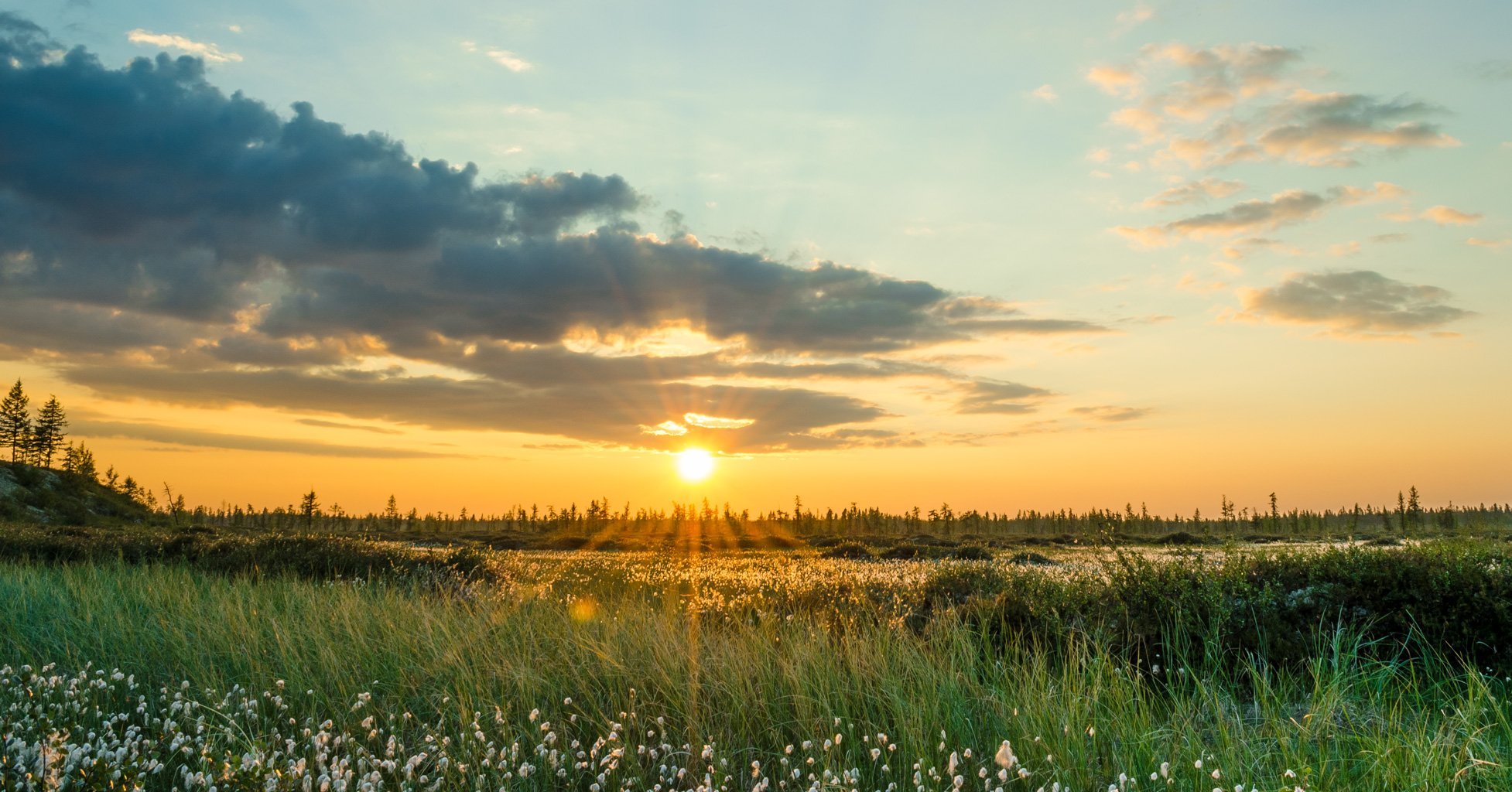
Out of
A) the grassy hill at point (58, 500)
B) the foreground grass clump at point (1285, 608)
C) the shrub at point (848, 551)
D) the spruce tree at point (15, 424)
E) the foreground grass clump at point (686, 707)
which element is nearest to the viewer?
the foreground grass clump at point (686, 707)

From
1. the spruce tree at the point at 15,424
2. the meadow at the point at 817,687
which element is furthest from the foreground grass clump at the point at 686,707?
the spruce tree at the point at 15,424

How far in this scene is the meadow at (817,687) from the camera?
5340 mm

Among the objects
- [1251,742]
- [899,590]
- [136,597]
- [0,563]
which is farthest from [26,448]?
[1251,742]

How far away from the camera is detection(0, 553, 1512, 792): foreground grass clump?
207 inches

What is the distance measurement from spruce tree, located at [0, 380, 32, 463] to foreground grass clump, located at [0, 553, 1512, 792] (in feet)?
364

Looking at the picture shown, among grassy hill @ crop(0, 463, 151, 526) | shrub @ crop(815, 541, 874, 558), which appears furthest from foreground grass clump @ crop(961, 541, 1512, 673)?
grassy hill @ crop(0, 463, 151, 526)

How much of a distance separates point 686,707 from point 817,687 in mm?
1019

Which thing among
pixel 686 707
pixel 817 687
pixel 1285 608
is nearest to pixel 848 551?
pixel 1285 608

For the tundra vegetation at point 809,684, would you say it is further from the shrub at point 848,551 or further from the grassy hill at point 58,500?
the grassy hill at point 58,500

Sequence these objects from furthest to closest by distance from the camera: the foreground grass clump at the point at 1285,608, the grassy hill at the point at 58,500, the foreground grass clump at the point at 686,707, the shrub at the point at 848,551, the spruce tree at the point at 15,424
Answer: the spruce tree at the point at 15,424
the grassy hill at the point at 58,500
the shrub at the point at 848,551
the foreground grass clump at the point at 1285,608
the foreground grass clump at the point at 686,707

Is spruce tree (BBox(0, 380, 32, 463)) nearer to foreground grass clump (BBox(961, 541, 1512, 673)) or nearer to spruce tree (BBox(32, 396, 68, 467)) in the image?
spruce tree (BBox(32, 396, 68, 467))

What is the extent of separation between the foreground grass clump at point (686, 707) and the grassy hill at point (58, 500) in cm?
5026

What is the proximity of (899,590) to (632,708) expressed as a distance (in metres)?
7.68

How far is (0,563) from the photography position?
17.7 metres
